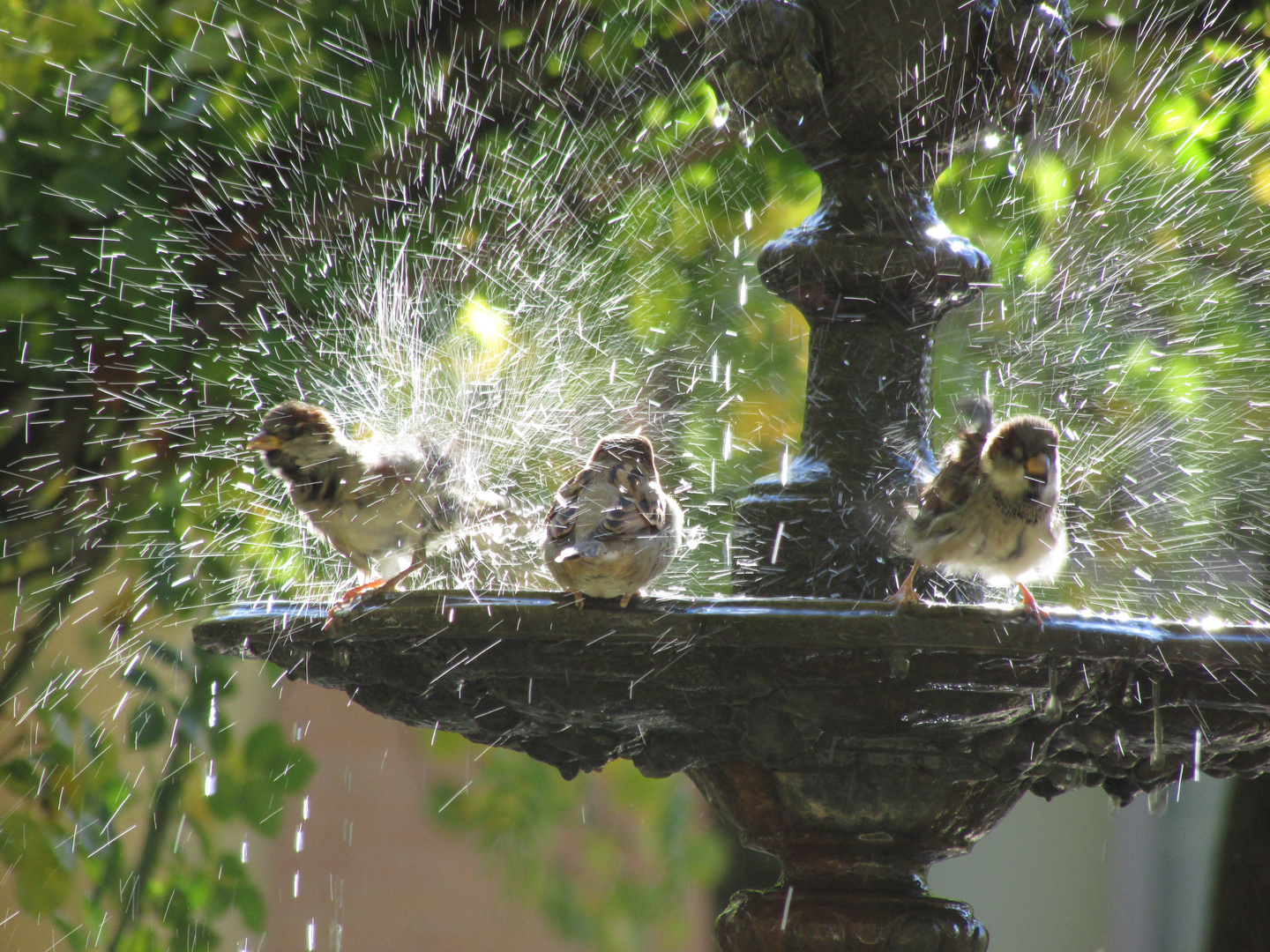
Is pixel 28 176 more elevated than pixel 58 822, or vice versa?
pixel 28 176

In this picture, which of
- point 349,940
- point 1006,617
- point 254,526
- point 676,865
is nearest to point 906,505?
point 1006,617

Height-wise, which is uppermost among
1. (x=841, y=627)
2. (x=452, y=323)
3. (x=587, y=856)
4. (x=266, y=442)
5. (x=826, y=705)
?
(x=452, y=323)

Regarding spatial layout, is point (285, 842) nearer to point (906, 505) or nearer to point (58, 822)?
point (58, 822)

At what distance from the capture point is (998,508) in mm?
1705

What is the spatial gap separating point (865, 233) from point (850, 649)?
874mm

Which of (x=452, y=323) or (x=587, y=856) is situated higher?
(x=452, y=323)

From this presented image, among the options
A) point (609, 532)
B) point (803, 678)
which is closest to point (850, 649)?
point (803, 678)

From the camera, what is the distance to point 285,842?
4.55 meters

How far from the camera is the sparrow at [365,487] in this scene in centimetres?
195

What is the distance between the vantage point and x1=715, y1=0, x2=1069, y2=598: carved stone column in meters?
1.87

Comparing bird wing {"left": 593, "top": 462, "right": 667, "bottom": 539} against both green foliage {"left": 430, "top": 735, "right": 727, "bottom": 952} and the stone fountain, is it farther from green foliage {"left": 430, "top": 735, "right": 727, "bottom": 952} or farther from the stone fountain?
green foliage {"left": 430, "top": 735, "right": 727, "bottom": 952}

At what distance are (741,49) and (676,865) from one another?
2.68 metres

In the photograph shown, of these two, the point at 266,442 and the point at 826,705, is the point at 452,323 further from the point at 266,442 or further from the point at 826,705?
the point at 826,705

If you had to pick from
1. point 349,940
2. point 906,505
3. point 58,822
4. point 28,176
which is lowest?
point 349,940
